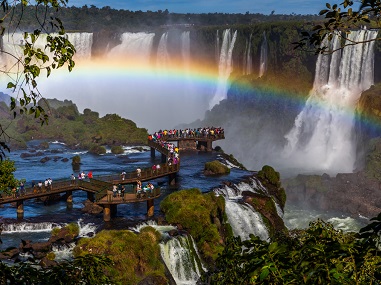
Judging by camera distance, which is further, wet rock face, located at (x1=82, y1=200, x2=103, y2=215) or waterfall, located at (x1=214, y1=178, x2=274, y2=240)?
waterfall, located at (x1=214, y1=178, x2=274, y2=240)

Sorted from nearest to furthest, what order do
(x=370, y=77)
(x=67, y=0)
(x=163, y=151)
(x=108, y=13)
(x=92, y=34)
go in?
1. (x=67, y=0)
2. (x=163, y=151)
3. (x=370, y=77)
4. (x=92, y=34)
5. (x=108, y=13)

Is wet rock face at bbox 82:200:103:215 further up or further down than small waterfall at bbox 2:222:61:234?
further up

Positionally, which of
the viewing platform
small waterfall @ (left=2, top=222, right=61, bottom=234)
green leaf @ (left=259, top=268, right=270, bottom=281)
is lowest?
Answer: small waterfall @ (left=2, top=222, right=61, bottom=234)

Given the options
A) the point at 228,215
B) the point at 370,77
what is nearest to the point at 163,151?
the point at 228,215

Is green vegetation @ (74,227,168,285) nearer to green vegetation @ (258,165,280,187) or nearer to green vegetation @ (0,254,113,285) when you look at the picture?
green vegetation @ (0,254,113,285)

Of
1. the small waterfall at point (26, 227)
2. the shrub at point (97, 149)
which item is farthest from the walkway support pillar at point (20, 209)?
the shrub at point (97, 149)

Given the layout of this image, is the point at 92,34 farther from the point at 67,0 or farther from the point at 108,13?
the point at 67,0

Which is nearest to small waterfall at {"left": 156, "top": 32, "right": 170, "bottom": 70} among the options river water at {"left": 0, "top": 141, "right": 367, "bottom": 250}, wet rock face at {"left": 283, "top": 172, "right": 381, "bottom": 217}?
river water at {"left": 0, "top": 141, "right": 367, "bottom": 250}
